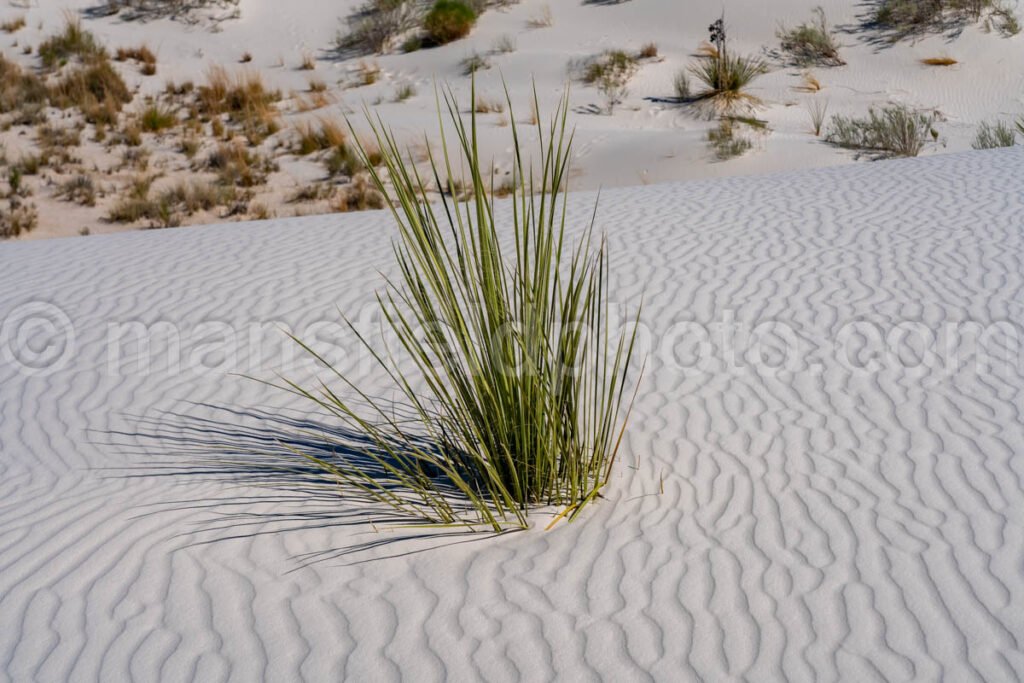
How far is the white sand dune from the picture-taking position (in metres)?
3.31

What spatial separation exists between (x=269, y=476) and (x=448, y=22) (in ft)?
61.1

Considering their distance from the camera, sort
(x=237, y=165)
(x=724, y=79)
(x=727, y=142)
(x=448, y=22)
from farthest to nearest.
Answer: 1. (x=448, y=22)
2. (x=724, y=79)
3. (x=237, y=165)
4. (x=727, y=142)

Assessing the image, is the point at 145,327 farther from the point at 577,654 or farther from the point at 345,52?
the point at 345,52

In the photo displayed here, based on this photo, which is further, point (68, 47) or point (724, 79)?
point (68, 47)

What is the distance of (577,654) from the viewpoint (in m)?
3.29

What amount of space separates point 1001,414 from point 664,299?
2.76m

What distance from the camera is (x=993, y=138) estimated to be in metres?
14.9

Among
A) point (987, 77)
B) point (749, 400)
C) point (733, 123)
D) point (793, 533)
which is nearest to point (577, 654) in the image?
point (793, 533)

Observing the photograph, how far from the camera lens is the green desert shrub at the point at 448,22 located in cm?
2186

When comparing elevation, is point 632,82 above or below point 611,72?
below

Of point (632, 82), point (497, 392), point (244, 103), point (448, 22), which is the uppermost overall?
point (497, 392)

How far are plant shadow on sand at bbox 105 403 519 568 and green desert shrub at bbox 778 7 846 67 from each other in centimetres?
1701

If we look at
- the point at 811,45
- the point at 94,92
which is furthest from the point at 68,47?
the point at 811,45

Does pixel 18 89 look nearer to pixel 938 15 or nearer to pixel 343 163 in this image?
pixel 343 163
